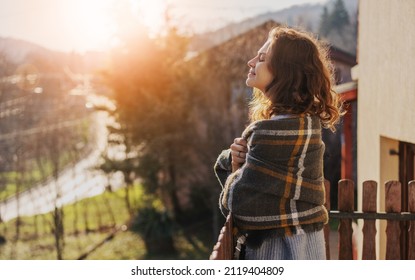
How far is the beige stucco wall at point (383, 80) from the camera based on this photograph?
3.67 meters

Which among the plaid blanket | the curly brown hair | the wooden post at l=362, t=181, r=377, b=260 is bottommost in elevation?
the wooden post at l=362, t=181, r=377, b=260

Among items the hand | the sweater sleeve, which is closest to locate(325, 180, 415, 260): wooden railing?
the sweater sleeve

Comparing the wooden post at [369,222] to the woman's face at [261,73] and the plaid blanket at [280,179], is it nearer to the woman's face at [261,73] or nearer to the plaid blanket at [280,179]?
the plaid blanket at [280,179]

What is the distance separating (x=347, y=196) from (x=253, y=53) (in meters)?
10.4

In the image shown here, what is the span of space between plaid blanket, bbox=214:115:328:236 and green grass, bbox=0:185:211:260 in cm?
848

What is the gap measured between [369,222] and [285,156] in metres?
1.12

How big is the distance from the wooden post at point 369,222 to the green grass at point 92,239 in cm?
757

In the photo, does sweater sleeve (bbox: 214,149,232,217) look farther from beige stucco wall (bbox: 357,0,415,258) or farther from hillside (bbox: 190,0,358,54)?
hillside (bbox: 190,0,358,54)

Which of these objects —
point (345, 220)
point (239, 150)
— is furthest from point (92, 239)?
point (239, 150)

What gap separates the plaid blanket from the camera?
2.19 meters

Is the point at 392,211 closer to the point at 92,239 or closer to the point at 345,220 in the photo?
the point at 345,220

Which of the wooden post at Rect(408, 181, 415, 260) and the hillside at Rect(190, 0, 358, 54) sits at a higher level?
the hillside at Rect(190, 0, 358, 54)

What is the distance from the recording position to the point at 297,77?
2275mm
